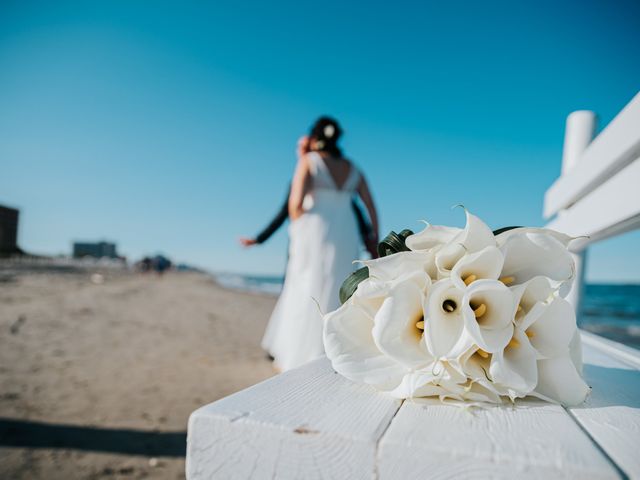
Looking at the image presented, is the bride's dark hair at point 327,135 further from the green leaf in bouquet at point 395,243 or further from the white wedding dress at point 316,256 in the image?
the green leaf in bouquet at point 395,243

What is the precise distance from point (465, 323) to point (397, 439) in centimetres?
21

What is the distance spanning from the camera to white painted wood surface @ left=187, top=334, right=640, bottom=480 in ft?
1.45

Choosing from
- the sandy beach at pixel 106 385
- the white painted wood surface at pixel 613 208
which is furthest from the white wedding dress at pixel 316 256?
the white painted wood surface at pixel 613 208

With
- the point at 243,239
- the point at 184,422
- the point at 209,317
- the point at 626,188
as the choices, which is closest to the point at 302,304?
the point at 243,239

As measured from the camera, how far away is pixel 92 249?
71.5 metres

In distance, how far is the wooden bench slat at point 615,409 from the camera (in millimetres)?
469

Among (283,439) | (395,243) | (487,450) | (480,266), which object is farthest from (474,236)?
(283,439)

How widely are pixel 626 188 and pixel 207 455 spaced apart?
4.12ft

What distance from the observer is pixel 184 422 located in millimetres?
3025

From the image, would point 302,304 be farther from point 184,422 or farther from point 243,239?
point 184,422

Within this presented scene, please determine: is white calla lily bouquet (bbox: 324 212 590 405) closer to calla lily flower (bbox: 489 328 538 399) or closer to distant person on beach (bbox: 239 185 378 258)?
calla lily flower (bbox: 489 328 538 399)

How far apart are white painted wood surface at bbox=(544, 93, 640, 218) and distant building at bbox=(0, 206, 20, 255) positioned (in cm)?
3856

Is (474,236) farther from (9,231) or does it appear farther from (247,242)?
(9,231)

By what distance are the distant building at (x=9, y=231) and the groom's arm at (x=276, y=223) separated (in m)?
35.8
